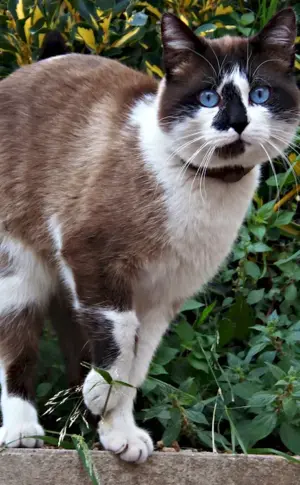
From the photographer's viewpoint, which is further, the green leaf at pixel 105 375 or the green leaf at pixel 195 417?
the green leaf at pixel 195 417

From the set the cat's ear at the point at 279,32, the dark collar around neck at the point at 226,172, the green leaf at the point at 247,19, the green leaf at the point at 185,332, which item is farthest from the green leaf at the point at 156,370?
the green leaf at the point at 247,19

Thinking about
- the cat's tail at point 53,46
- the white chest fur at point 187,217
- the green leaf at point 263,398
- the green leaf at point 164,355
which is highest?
the cat's tail at point 53,46

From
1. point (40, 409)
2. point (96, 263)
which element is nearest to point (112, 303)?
point (96, 263)

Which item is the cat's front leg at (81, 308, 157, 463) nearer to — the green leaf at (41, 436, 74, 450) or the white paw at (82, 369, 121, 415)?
the white paw at (82, 369, 121, 415)

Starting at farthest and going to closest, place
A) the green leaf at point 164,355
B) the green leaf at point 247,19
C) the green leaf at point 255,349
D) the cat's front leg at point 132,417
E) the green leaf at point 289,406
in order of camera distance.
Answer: the green leaf at point 247,19 → the green leaf at point 164,355 → the green leaf at point 255,349 → the green leaf at point 289,406 → the cat's front leg at point 132,417

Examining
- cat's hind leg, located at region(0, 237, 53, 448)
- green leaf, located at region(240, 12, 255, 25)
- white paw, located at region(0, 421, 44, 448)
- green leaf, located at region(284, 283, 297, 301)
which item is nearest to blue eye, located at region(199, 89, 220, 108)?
cat's hind leg, located at region(0, 237, 53, 448)

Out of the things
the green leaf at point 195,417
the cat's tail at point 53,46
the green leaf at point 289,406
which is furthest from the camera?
the cat's tail at point 53,46

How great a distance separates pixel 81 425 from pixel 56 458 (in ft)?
1.78

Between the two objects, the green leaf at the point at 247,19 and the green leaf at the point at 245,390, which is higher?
the green leaf at the point at 247,19

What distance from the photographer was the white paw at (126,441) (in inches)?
91.2

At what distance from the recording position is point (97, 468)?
7.41ft

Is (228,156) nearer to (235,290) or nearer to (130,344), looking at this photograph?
(130,344)

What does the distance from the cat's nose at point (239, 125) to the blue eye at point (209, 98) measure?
12cm

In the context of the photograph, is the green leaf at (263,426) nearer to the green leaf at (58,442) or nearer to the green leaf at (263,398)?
the green leaf at (263,398)
